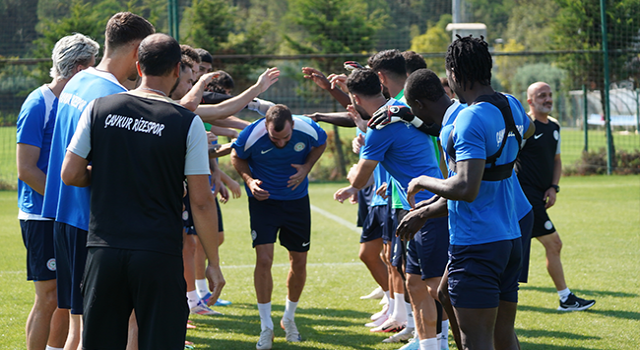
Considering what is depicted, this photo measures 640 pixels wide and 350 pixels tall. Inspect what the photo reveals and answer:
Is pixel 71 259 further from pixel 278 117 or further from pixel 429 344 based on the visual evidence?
pixel 429 344

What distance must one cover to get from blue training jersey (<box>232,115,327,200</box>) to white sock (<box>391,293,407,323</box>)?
54.0 inches

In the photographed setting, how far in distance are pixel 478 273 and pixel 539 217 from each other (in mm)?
3476

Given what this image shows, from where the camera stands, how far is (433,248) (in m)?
4.46

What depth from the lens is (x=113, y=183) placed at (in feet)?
9.87

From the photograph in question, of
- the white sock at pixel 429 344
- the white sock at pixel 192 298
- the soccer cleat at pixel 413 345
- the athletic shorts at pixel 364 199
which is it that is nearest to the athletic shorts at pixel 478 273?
the white sock at pixel 429 344

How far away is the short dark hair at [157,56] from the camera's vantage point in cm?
313

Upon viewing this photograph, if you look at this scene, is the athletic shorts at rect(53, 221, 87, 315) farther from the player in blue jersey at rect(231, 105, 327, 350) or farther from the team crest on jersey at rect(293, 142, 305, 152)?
Result: the team crest on jersey at rect(293, 142, 305, 152)

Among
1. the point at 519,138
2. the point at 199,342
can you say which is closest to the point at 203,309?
the point at 199,342

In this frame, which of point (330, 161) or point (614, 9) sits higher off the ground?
point (614, 9)

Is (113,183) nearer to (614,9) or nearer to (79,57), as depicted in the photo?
(79,57)

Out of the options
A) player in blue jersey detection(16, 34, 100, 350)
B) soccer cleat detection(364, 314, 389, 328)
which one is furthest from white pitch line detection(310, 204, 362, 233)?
player in blue jersey detection(16, 34, 100, 350)

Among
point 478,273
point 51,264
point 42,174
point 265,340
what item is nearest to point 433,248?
point 478,273

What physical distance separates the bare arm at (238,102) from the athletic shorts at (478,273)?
78.5 inches

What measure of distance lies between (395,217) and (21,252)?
260 inches
